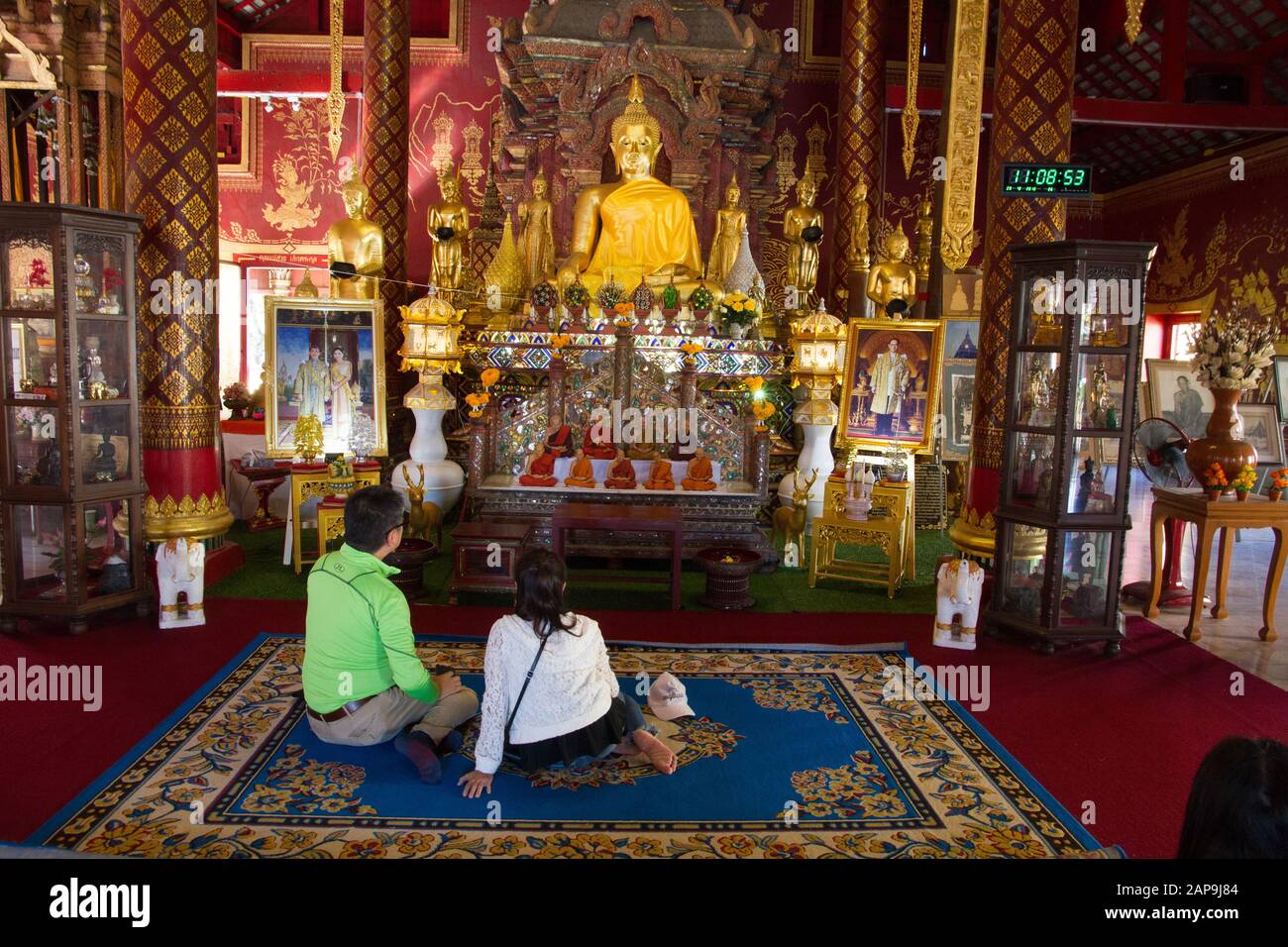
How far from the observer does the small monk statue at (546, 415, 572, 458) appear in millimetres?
6828

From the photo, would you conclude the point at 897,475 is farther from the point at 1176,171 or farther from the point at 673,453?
the point at 1176,171

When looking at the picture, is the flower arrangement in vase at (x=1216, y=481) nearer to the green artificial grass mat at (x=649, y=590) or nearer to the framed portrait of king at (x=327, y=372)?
the green artificial grass mat at (x=649, y=590)

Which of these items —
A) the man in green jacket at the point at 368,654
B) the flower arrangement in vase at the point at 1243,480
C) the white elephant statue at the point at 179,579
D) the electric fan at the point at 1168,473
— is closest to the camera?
the man in green jacket at the point at 368,654

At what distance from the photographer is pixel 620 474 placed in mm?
6484

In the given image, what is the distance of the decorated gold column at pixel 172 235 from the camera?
551cm

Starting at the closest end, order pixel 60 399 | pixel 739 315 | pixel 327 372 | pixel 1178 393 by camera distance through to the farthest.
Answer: pixel 60 399 < pixel 327 372 < pixel 1178 393 < pixel 739 315

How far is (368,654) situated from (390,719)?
0.29 metres

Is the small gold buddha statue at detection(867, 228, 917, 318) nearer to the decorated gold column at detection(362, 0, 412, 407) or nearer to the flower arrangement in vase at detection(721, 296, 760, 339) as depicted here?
the flower arrangement in vase at detection(721, 296, 760, 339)

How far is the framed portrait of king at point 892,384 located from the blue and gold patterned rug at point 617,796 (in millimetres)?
3272

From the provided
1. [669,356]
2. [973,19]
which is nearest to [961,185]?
[973,19]

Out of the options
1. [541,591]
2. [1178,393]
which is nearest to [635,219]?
[1178,393]

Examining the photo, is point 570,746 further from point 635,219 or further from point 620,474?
point 635,219

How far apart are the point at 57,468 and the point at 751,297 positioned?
5711 mm

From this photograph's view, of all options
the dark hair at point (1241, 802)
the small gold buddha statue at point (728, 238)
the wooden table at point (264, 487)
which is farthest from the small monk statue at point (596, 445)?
the dark hair at point (1241, 802)
